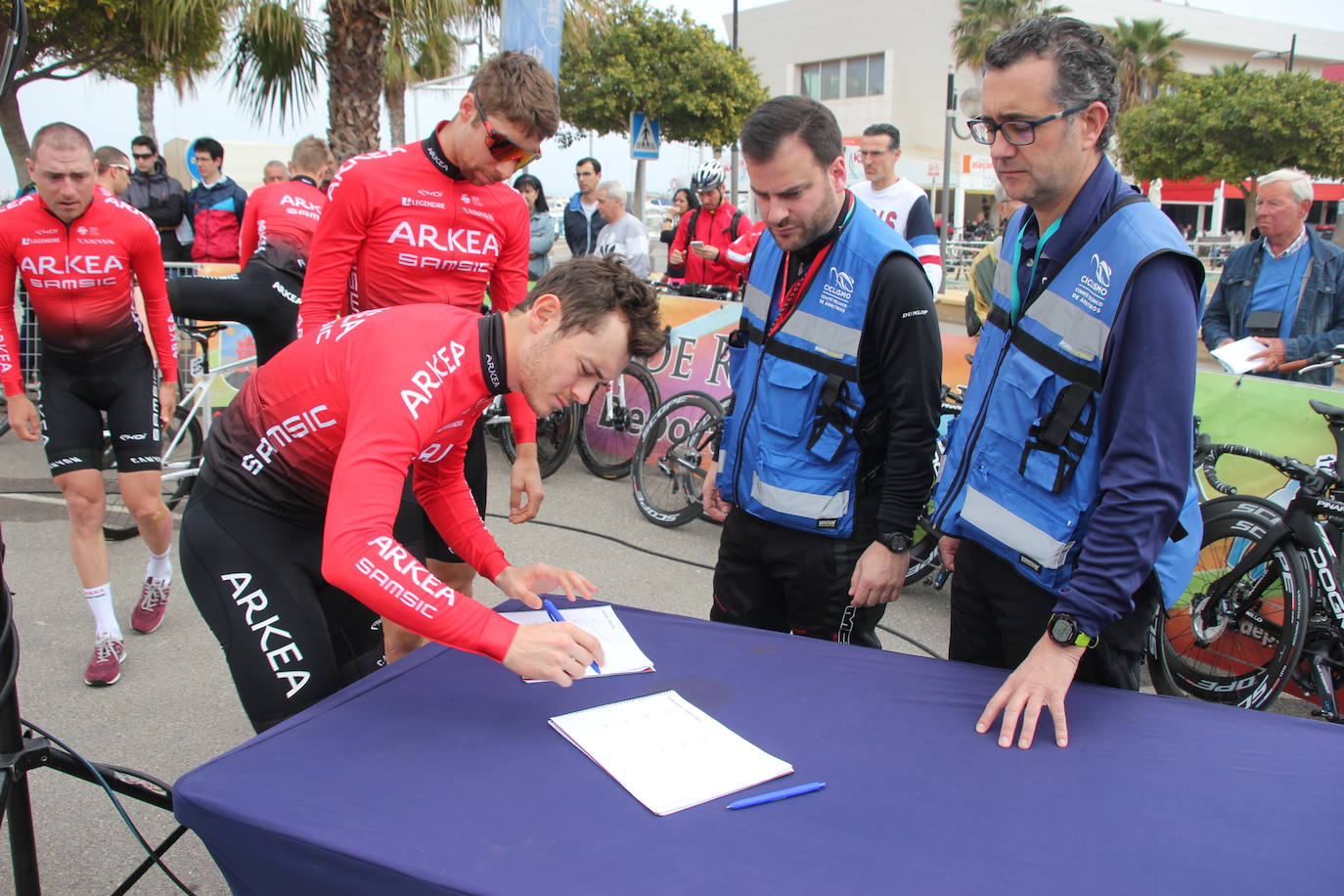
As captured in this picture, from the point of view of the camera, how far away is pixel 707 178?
8.23 m

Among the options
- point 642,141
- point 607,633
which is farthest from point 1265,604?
point 642,141

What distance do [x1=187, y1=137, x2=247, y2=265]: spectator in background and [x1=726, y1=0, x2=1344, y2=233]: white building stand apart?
34629 millimetres

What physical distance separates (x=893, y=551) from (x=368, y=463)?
4.57 ft

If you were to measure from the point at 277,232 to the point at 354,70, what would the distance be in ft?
15.4

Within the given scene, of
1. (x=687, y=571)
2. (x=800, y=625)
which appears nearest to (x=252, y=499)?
(x=800, y=625)

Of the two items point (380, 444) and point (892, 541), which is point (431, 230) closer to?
point (380, 444)

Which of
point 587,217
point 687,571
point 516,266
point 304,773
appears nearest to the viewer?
point 304,773

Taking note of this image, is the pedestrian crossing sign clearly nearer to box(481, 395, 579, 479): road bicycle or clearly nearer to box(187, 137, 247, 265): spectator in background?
box(187, 137, 247, 265): spectator in background

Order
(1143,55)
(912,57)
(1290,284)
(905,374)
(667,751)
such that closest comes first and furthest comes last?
(667,751) → (905,374) → (1290,284) → (1143,55) → (912,57)

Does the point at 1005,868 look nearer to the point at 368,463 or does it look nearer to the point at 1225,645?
the point at 368,463

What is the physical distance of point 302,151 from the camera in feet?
23.6

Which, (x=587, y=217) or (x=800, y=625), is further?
(x=587, y=217)

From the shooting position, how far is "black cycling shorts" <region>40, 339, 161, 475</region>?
3.96m

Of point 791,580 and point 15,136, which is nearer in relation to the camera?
point 791,580
